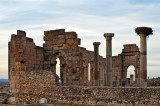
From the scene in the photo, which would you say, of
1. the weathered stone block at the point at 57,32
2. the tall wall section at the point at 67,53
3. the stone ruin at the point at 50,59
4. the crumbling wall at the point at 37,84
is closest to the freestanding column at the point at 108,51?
the stone ruin at the point at 50,59

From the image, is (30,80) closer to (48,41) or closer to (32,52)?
(32,52)

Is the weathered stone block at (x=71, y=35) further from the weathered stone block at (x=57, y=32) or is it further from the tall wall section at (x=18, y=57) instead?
the tall wall section at (x=18, y=57)

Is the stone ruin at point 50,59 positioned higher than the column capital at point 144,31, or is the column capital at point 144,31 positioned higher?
the column capital at point 144,31

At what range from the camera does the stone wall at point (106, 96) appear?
12.6 metres

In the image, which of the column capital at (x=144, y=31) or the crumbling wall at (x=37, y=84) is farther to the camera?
the column capital at (x=144, y=31)

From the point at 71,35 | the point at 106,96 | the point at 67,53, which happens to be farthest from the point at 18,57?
the point at 106,96

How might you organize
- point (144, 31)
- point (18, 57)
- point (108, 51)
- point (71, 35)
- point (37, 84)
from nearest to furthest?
point (144, 31)
point (37, 84)
point (18, 57)
point (71, 35)
point (108, 51)

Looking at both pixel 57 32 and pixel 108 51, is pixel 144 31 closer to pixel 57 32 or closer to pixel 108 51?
pixel 108 51

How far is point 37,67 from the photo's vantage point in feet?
66.6

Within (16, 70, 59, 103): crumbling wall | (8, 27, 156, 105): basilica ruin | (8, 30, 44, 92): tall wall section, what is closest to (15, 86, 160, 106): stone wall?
(16, 70, 59, 103): crumbling wall

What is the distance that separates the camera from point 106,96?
45.7ft

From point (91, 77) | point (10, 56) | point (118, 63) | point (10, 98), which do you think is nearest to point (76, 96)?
point (10, 98)

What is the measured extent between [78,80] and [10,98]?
5.26m

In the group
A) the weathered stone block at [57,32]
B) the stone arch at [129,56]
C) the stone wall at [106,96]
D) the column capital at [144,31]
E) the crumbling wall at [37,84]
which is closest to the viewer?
the stone wall at [106,96]
